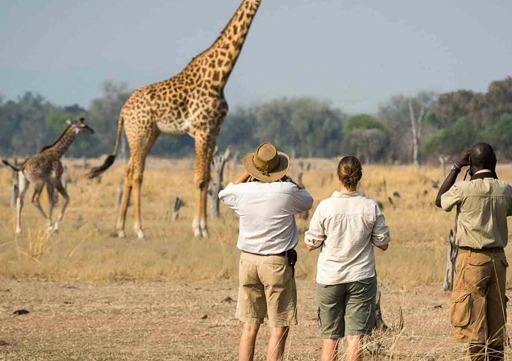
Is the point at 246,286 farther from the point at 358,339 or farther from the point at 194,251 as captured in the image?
the point at 194,251

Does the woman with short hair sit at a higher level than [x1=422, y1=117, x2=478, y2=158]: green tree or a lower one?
lower

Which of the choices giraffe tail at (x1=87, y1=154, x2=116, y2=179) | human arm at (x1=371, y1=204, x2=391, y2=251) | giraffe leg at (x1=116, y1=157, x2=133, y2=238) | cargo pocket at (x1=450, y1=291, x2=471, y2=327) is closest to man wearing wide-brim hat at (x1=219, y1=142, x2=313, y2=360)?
human arm at (x1=371, y1=204, x2=391, y2=251)

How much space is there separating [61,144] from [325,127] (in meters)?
57.7

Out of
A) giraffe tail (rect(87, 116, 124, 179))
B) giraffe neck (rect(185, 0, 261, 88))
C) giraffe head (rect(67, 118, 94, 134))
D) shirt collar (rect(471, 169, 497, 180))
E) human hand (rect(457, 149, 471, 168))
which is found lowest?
shirt collar (rect(471, 169, 497, 180))

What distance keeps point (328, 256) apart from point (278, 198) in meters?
0.50

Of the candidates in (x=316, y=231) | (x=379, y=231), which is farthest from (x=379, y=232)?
(x=316, y=231)

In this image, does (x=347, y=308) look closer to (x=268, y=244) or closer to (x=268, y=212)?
(x=268, y=244)

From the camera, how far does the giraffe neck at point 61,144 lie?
17.5 m

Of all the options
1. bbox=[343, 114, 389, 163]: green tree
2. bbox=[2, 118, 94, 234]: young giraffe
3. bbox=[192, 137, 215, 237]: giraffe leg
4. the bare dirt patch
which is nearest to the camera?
the bare dirt patch

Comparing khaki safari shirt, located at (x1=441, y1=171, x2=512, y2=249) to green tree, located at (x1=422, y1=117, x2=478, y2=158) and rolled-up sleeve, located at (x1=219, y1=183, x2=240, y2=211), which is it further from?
green tree, located at (x1=422, y1=117, x2=478, y2=158)

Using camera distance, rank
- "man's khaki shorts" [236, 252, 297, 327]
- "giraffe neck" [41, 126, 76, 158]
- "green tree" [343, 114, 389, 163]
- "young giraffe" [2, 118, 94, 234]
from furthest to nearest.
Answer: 1. "green tree" [343, 114, 389, 163]
2. "giraffe neck" [41, 126, 76, 158]
3. "young giraffe" [2, 118, 94, 234]
4. "man's khaki shorts" [236, 252, 297, 327]

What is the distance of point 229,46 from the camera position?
1680cm

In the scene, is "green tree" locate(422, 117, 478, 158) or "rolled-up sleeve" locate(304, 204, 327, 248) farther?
"green tree" locate(422, 117, 478, 158)

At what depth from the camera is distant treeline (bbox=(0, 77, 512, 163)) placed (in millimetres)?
46531
